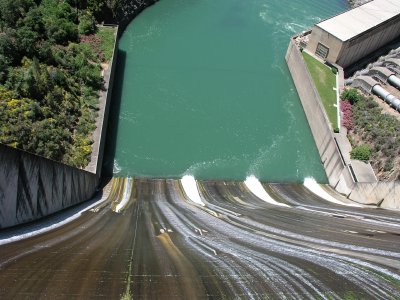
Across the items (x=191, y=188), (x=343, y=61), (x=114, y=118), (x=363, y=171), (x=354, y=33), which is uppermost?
(x=354, y=33)

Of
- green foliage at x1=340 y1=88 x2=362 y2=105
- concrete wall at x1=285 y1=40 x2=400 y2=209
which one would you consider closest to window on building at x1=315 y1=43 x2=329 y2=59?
concrete wall at x1=285 y1=40 x2=400 y2=209

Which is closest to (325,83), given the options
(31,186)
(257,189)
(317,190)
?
(317,190)

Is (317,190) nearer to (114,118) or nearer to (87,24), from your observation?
(114,118)

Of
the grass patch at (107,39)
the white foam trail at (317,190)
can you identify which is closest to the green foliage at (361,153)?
the white foam trail at (317,190)

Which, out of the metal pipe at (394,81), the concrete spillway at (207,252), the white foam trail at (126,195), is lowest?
the concrete spillway at (207,252)

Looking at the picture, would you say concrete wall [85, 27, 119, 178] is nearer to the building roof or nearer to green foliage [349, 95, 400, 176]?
the building roof

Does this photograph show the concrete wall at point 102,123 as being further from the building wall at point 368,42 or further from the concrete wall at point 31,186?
the building wall at point 368,42
